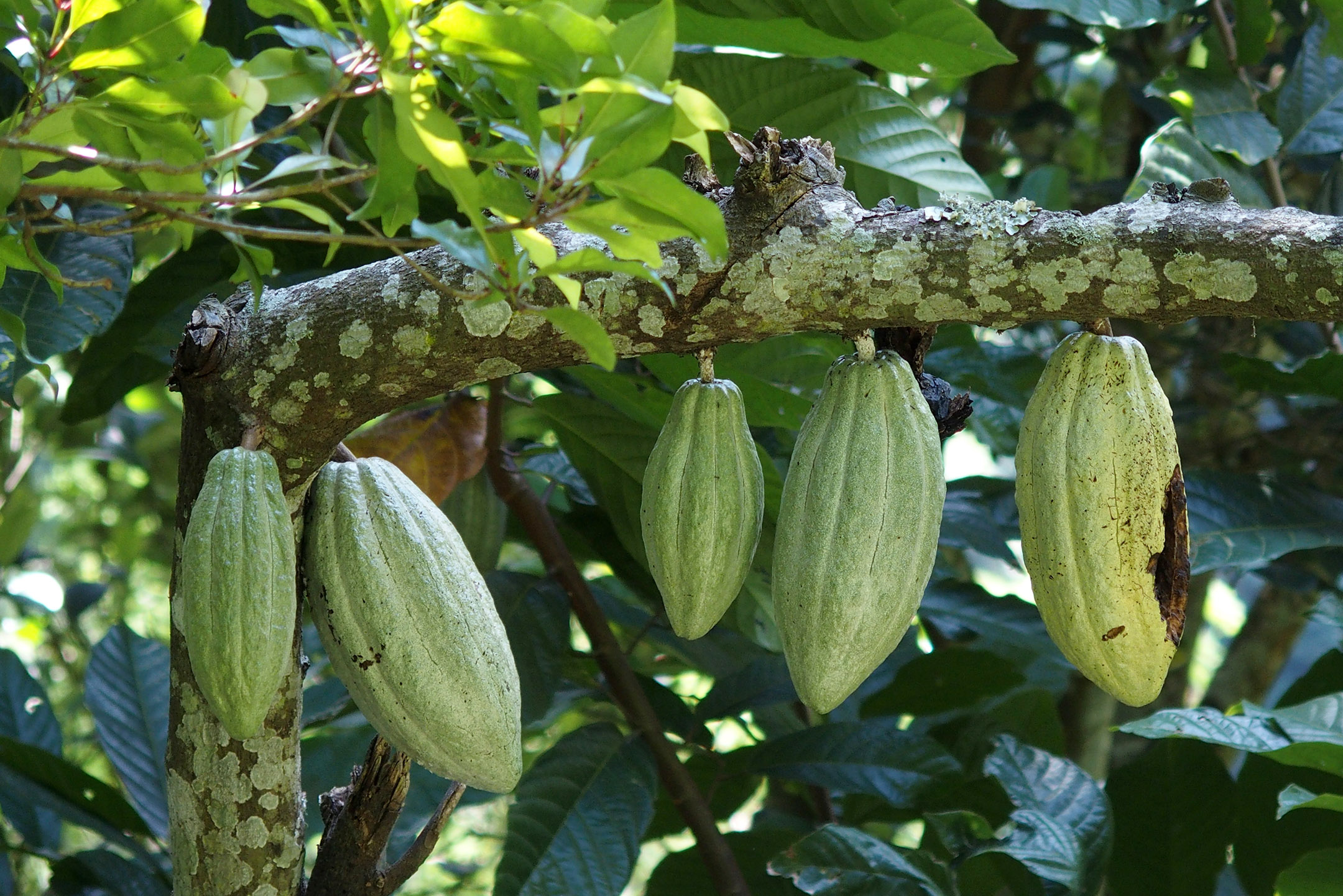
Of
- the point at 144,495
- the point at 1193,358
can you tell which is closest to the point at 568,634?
the point at 1193,358

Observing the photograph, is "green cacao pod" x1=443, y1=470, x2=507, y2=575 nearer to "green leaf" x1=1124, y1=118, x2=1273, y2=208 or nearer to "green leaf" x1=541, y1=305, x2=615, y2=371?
"green leaf" x1=541, y1=305, x2=615, y2=371

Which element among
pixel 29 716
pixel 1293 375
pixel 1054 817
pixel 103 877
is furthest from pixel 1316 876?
pixel 29 716

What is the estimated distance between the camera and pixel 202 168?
0.70m

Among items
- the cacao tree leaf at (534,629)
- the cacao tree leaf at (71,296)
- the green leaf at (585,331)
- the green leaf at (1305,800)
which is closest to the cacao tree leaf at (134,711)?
the cacao tree leaf at (534,629)

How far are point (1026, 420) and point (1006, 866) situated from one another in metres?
0.87

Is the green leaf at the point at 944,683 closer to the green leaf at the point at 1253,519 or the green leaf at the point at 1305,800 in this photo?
the green leaf at the point at 1253,519

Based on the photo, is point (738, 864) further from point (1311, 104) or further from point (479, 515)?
point (1311, 104)

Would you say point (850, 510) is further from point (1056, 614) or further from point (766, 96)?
point (766, 96)

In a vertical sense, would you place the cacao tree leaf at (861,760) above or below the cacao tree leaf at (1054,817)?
below

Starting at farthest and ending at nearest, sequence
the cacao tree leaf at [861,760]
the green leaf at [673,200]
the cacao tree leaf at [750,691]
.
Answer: the cacao tree leaf at [750,691], the cacao tree leaf at [861,760], the green leaf at [673,200]

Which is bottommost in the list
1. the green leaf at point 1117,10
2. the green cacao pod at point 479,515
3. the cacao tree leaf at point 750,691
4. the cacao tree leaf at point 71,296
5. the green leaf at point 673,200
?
the cacao tree leaf at point 750,691

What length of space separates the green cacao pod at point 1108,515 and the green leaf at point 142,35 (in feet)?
2.11

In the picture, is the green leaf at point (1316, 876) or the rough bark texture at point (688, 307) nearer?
the rough bark texture at point (688, 307)

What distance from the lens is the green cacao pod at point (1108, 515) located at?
814 millimetres
